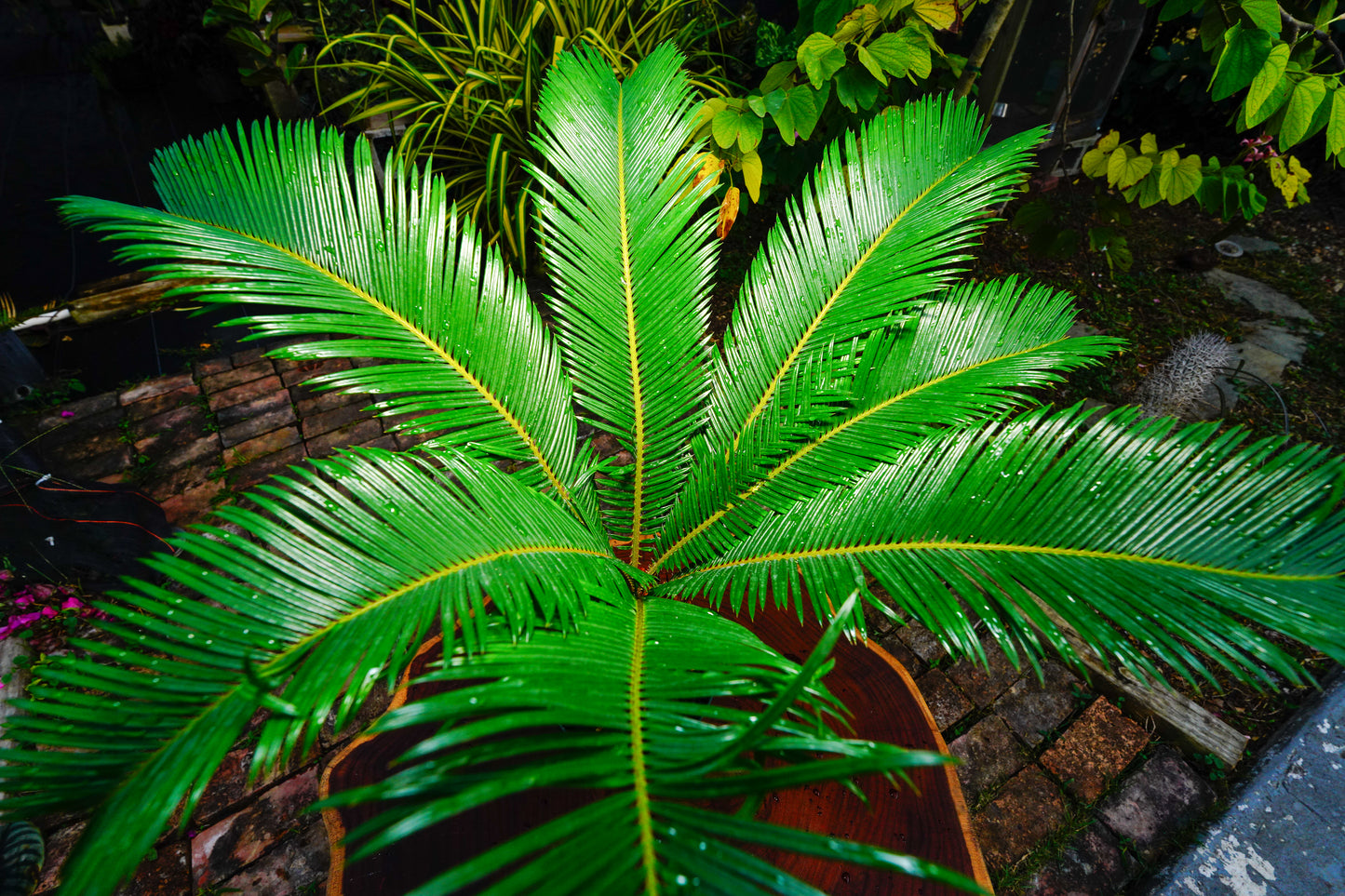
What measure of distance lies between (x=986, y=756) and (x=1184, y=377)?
1.75 metres

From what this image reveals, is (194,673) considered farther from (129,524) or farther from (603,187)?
(129,524)

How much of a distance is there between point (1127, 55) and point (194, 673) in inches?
184

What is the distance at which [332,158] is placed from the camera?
1.15m

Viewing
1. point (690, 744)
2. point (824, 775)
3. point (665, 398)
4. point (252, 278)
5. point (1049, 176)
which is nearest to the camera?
point (824, 775)

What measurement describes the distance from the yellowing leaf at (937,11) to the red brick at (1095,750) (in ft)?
5.90

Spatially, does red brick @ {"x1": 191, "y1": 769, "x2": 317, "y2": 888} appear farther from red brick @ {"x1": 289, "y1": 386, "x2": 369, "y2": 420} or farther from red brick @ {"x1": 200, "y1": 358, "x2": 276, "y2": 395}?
red brick @ {"x1": 200, "y1": 358, "x2": 276, "y2": 395}

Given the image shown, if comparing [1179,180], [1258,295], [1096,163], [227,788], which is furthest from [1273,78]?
[227,788]

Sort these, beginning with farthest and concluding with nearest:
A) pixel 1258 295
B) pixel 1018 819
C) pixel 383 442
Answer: pixel 1258 295 → pixel 383 442 → pixel 1018 819

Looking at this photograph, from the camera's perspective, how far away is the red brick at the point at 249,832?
49.2 inches

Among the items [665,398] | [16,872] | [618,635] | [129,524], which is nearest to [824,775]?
[618,635]

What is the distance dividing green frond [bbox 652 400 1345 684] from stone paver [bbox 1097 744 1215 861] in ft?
2.27

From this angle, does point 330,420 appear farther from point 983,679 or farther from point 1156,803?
point 1156,803

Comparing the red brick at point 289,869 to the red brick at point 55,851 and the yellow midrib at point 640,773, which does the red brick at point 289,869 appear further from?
the yellow midrib at point 640,773

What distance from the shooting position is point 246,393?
7.53ft
